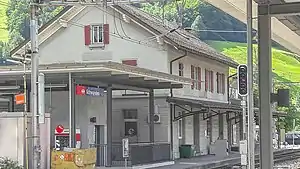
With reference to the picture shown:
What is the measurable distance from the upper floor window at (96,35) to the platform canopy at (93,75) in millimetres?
6858

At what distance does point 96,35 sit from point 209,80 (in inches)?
376

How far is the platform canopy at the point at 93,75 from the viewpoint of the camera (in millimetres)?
24906

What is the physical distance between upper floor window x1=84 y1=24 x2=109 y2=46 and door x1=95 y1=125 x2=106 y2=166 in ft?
24.9

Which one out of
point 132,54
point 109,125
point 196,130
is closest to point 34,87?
point 109,125

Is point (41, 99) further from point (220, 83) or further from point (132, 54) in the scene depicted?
point (220, 83)

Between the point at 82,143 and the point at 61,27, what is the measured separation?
1007 centimetres

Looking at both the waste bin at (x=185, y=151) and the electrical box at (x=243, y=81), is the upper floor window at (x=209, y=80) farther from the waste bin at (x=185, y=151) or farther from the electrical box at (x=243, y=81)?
the electrical box at (x=243, y=81)

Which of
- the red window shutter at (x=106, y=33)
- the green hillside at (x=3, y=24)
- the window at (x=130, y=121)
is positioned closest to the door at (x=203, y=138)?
the window at (x=130, y=121)

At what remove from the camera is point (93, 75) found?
2586 cm

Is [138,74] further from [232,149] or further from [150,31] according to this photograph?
[232,149]

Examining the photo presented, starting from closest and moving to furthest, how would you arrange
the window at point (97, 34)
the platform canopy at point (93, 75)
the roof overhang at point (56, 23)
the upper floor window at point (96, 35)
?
the platform canopy at point (93, 75), the upper floor window at point (96, 35), the window at point (97, 34), the roof overhang at point (56, 23)

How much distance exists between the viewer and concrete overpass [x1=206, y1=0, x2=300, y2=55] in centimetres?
1770

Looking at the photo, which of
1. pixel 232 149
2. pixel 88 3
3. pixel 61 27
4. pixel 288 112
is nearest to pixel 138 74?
pixel 88 3

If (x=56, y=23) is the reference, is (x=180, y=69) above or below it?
below
